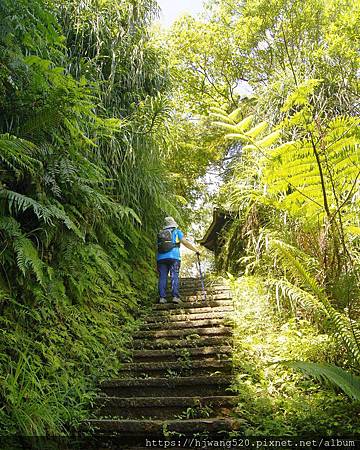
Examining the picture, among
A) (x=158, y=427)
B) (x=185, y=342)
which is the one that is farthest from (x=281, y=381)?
(x=185, y=342)

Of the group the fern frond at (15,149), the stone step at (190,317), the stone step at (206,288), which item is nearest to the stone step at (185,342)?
the stone step at (190,317)

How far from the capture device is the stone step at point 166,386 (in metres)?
4.10

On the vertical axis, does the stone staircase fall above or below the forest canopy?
below

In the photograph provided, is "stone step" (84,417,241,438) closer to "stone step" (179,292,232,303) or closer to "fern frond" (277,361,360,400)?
"fern frond" (277,361,360,400)

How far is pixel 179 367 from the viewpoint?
447cm

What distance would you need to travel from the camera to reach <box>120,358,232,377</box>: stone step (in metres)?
4.39

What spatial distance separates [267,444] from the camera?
3.01 meters

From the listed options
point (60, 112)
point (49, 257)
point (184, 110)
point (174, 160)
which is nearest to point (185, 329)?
point (49, 257)

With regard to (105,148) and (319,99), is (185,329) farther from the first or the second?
(319,99)

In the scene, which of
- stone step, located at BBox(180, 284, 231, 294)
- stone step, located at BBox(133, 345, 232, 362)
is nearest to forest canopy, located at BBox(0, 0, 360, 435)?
stone step, located at BBox(133, 345, 232, 362)

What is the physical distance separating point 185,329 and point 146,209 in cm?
267

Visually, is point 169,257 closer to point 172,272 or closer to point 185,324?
point 172,272

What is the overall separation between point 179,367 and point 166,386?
1.15 feet

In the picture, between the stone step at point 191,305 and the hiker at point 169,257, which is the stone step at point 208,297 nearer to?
the stone step at point 191,305
